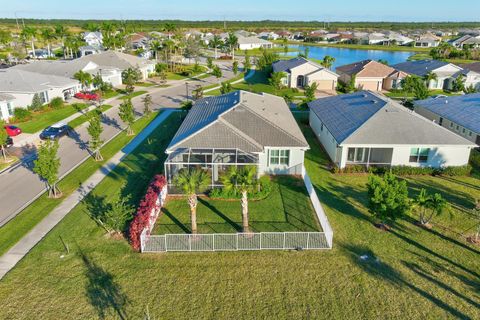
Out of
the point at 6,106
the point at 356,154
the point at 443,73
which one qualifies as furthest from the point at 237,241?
the point at 443,73

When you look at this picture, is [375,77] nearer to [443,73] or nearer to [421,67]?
[421,67]

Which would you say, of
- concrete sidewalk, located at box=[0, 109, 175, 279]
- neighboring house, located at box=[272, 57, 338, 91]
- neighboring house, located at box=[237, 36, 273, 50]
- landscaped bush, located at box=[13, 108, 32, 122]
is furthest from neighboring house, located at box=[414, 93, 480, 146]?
neighboring house, located at box=[237, 36, 273, 50]

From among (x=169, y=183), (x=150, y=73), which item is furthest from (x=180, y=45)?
(x=169, y=183)

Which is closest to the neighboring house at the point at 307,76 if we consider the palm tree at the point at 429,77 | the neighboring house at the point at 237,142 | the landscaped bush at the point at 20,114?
the palm tree at the point at 429,77

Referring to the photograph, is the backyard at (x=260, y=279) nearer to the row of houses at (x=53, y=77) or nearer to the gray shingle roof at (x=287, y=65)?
the row of houses at (x=53, y=77)

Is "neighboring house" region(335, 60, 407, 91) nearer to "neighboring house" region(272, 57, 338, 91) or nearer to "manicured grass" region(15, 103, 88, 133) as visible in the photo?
"neighboring house" region(272, 57, 338, 91)

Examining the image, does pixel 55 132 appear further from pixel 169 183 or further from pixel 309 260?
pixel 309 260
